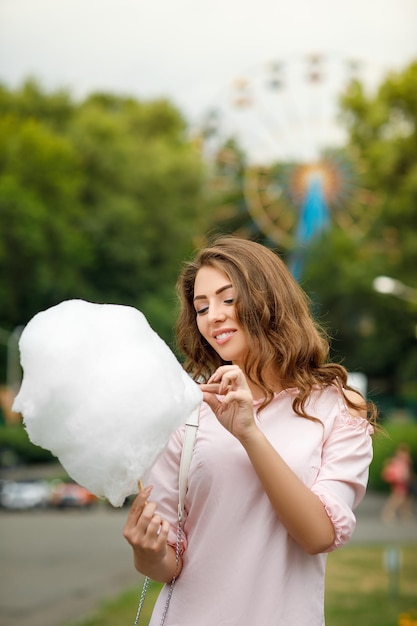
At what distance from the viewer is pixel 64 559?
486 inches

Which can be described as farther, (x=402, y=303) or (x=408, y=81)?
(x=402, y=303)

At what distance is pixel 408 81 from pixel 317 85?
8298 mm

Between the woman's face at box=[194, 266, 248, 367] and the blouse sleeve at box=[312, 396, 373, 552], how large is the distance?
271mm

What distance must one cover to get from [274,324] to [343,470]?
376 mm

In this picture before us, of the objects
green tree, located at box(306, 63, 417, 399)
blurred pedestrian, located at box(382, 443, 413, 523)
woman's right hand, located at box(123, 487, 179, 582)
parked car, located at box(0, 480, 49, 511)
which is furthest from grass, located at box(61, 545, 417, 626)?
green tree, located at box(306, 63, 417, 399)

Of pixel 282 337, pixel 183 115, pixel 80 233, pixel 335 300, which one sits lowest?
pixel 335 300

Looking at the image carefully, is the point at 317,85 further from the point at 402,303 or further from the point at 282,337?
the point at 282,337

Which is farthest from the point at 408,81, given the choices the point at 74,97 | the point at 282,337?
the point at 282,337

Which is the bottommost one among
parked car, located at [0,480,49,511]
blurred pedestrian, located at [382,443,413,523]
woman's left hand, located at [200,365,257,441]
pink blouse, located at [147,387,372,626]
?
parked car, located at [0,480,49,511]

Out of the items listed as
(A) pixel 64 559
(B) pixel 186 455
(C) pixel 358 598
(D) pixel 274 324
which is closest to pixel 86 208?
(A) pixel 64 559

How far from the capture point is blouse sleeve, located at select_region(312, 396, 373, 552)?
2.14 m

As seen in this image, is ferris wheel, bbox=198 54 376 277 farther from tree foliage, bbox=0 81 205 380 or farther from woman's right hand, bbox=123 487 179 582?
woman's right hand, bbox=123 487 179 582

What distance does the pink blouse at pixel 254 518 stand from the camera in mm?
2184

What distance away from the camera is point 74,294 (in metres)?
36.6
